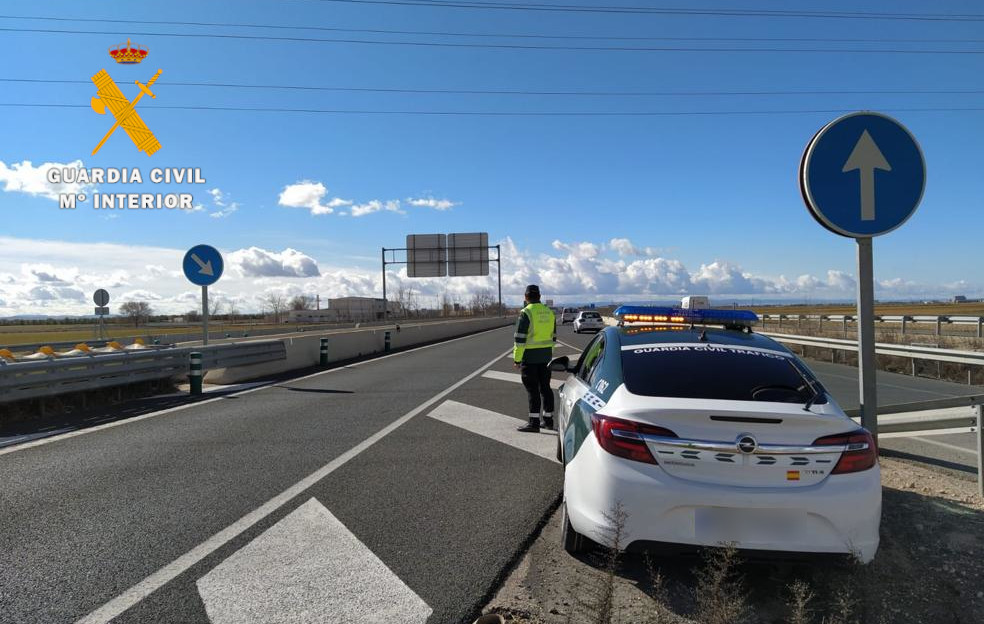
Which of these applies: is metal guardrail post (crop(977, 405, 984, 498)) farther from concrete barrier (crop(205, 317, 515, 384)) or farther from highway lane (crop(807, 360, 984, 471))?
concrete barrier (crop(205, 317, 515, 384))

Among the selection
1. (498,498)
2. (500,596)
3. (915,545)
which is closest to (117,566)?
(500,596)

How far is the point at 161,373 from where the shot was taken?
1198 centimetres

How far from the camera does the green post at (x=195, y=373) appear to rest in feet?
39.2

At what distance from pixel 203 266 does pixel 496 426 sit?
344 inches

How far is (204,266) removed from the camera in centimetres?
1378

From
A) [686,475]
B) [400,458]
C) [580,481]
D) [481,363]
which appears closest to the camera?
[686,475]

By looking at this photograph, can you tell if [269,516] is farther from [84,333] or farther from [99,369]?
[84,333]

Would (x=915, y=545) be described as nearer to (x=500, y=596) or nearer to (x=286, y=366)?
(x=500, y=596)

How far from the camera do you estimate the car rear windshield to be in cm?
364

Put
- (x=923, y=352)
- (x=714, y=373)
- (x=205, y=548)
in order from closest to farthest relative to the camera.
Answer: (x=714, y=373)
(x=205, y=548)
(x=923, y=352)

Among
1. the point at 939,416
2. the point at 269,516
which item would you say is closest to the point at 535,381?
the point at 269,516

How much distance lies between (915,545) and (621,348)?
225cm

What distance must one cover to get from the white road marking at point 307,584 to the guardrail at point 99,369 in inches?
274

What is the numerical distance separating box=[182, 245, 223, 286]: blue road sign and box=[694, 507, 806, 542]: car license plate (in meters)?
12.9
